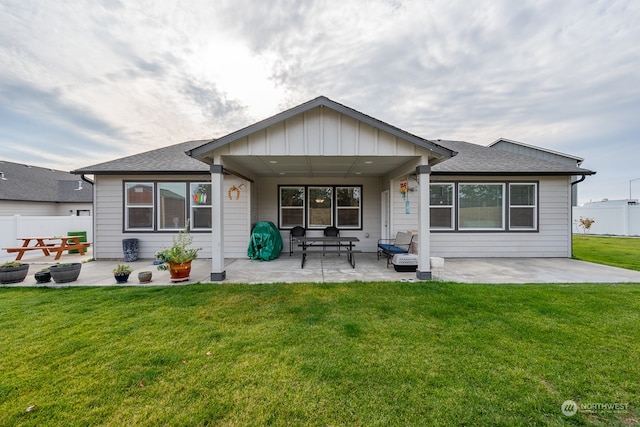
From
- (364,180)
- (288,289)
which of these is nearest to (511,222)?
(364,180)

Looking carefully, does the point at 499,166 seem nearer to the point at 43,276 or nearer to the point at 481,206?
the point at 481,206

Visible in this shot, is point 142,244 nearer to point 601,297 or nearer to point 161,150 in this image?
point 161,150

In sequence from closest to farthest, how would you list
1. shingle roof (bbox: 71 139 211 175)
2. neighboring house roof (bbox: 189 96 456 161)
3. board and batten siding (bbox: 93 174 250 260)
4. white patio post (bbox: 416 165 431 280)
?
1. neighboring house roof (bbox: 189 96 456 161)
2. white patio post (bbox: 416 165 431 280)
3. shingle roof (bbox: 71 139 211 175)
4. board and batten siding (bbox: 93 174 250 260)

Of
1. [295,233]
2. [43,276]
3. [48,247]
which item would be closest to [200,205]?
[295,233]

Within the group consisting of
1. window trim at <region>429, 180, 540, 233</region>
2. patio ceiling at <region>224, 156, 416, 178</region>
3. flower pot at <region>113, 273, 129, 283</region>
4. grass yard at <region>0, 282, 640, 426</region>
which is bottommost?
grass yard at <region>0, 282, 640, 426</region>

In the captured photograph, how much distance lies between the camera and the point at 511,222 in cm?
800

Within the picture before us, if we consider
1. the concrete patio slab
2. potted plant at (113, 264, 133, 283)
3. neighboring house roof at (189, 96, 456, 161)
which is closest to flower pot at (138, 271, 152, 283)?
the concrete patio slab

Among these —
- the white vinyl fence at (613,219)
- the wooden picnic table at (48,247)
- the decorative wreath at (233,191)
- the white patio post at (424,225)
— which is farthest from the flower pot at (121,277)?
the white vinyl fence at (613,219)

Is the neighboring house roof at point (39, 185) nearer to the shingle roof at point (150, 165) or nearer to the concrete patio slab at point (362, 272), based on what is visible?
the shingle roof at point (150, 165)

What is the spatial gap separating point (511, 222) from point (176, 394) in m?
9.38

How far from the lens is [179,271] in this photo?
525 cm

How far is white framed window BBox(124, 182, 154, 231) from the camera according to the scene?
792cm

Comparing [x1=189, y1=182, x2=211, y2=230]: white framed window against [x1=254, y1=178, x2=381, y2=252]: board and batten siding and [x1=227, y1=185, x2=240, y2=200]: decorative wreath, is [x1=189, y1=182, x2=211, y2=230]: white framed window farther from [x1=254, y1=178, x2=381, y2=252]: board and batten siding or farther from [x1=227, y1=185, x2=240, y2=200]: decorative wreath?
[x1=254, y1=178, x2=381, y2=252]: board and batten siding

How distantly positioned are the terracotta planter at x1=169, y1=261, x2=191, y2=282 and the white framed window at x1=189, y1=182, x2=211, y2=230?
2.94 meters
